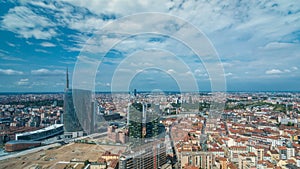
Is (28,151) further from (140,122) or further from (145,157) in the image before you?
(145,157)

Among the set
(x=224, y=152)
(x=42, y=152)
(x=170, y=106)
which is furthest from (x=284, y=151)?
(x=42, y=152)

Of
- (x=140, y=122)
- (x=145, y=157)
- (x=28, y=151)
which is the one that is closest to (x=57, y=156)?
(x=28, y=151)

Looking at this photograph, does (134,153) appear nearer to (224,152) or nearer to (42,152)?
(224,152)

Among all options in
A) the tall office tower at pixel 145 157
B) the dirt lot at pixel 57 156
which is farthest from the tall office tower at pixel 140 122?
the dirt lot at pixel 57 156

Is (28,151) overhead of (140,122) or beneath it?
beneath

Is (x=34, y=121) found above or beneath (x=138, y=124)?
beneath

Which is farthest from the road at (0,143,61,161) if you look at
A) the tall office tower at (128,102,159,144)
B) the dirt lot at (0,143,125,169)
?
the tall office tower at (128,102,159,144)
